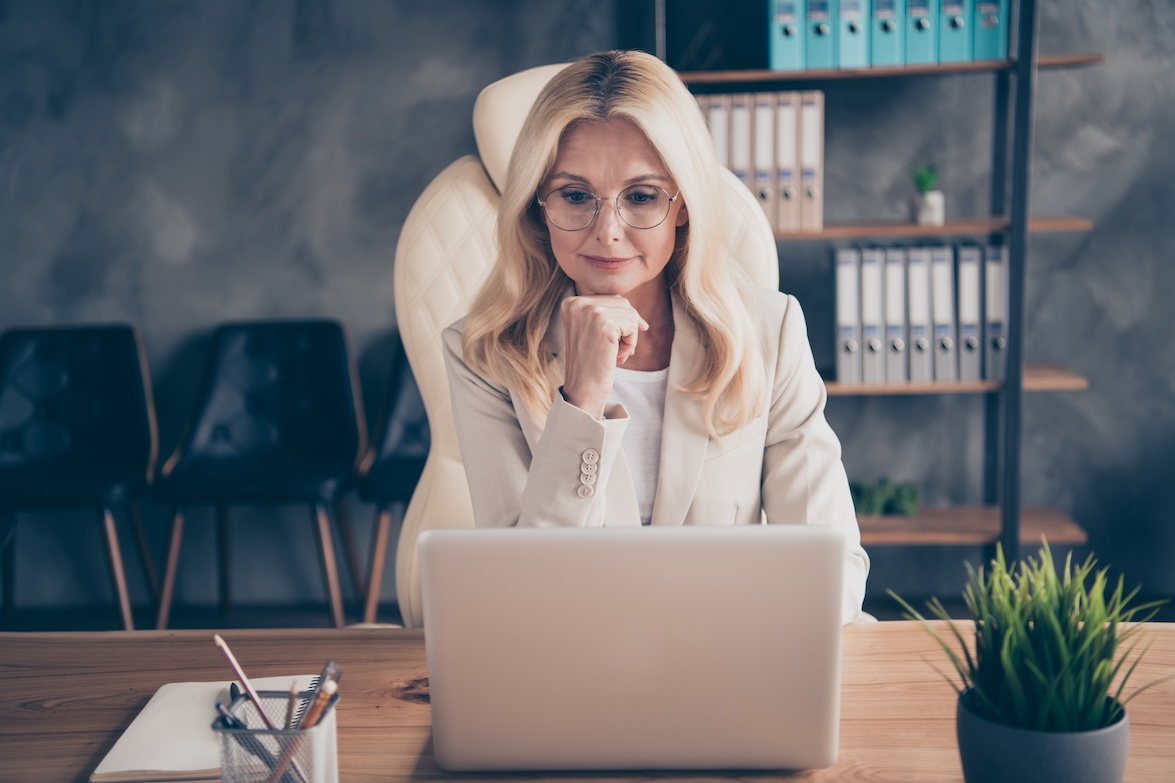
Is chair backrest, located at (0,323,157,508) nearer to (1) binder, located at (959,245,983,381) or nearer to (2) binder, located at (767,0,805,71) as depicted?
(2) binder, located at (767,0,805,71)

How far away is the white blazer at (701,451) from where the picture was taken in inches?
54.7

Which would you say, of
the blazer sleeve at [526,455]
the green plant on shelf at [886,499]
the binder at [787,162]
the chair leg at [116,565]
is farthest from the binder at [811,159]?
the chair leg at [116,565]

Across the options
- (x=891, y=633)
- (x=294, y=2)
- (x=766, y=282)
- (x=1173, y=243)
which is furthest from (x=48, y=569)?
(x=1173, y=243)

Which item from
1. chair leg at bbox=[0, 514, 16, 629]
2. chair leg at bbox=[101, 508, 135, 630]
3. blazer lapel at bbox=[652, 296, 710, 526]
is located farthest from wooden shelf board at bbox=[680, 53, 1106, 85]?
chair leg at bbox=[0, 514, 16, 629]

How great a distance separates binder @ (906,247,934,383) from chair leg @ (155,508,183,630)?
2081 millimetres

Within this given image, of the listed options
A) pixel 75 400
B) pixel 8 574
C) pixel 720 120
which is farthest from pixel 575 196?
pixel 8 574

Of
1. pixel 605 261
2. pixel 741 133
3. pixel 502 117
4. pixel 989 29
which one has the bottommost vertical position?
pixel 605 261

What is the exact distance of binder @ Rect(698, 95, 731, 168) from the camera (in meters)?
2.95

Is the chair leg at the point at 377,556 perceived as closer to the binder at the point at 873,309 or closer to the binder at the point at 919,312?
the binder at the point at 873,309


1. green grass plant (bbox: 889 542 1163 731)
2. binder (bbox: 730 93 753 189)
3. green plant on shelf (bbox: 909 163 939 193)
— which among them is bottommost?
green grass plant (bbox: 889 542 1163 731)

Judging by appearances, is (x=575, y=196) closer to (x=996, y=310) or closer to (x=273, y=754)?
(x=273, y=754)

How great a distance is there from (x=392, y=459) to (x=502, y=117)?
1659mm

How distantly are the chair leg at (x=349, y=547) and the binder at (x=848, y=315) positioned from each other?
149cm

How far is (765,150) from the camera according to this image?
2.96 metres
